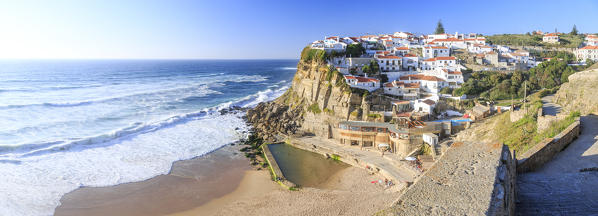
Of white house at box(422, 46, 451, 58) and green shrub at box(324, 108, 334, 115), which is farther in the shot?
white house at box(422, 46, 451, 58)

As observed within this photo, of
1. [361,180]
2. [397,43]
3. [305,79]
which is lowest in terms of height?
[361,180]

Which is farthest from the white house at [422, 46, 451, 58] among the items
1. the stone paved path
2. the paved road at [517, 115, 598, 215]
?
the stone paved path

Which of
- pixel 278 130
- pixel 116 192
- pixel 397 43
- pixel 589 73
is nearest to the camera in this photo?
pixel 589 73

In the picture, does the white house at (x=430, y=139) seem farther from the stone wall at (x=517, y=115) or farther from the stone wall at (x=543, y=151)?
the stone wall at (x=543, y=151)

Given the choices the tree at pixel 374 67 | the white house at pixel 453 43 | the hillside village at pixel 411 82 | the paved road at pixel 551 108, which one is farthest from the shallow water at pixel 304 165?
the white house at pixel 453 43

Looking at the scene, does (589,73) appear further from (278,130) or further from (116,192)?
(116,192)

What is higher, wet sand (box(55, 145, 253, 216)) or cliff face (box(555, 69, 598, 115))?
cliff face (box(555, 69, 598, 115))

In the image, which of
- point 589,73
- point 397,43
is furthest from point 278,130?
point 397,43

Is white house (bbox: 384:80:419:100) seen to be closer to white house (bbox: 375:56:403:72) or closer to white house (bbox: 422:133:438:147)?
white house (bbox: 375:56:403:72)
